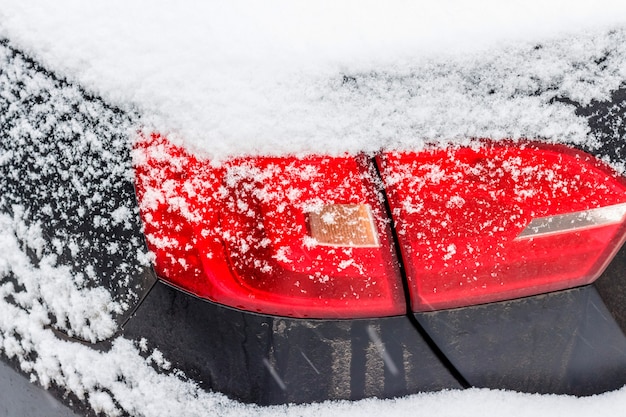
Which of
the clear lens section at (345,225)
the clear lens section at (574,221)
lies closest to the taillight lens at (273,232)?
the clear lens section at (345,225)

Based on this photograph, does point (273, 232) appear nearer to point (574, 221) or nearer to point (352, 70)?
point (352, 70)

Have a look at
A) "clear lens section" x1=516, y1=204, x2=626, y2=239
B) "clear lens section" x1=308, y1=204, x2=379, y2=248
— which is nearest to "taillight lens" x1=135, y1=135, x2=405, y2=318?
"clear lens section" x1=308, y1=204, x2=379, y2=248

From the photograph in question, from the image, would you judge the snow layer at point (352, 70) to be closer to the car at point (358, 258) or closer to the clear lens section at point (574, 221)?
the car at point (358, 258)

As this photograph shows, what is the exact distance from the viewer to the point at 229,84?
1.13 meters

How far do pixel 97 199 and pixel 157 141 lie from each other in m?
0.18

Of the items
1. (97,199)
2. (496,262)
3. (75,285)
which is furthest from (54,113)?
(496,262)

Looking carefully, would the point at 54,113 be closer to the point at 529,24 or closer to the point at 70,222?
the point at 70,222

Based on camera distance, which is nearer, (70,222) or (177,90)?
(177,90)

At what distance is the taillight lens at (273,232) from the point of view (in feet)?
3.65

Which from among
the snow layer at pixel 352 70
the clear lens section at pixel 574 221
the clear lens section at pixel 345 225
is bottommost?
the clear lens section at pixel 574 221

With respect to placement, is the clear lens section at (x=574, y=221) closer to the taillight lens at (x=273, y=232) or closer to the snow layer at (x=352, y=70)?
the snow layer at (x=352, y=70)

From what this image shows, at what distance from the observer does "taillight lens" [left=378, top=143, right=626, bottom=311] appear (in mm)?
1113

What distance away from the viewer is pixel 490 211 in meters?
1.12

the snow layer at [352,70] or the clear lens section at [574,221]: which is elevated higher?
the snow layer at [352,70]
